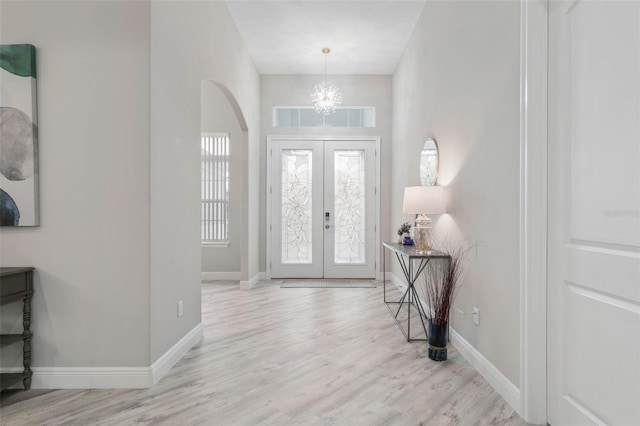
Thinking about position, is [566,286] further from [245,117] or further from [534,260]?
[245,117]

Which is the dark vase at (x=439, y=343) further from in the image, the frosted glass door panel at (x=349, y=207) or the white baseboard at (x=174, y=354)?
the frosted glass door panel at (x=349, y=207)

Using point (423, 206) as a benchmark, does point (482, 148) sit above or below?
above

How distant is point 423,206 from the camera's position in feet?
10.4

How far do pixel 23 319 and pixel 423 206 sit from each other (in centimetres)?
305

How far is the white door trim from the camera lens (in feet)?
6.15

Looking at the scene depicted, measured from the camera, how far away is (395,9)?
401 centimetres

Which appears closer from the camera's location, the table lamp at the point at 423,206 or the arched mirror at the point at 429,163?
the table lamp at the point at 423,206

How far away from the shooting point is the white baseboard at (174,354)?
7.64 ft

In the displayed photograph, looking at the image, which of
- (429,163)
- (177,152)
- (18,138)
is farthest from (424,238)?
(18,138)

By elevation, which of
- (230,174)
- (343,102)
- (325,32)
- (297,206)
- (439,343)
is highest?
(325,32)

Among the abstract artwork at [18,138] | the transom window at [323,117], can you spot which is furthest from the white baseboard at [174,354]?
the transom window at [323,117]

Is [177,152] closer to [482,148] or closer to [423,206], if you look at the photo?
[423,206]

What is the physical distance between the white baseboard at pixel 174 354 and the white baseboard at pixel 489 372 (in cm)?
220

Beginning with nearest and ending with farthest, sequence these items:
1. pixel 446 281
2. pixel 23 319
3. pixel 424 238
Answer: pixel 23 319, pixel 446 281, pixel 424 238
